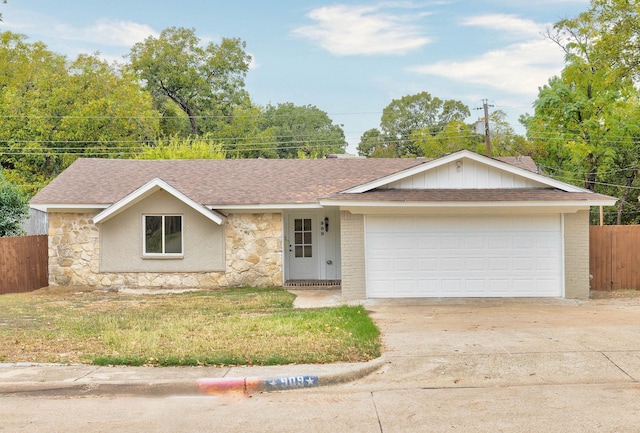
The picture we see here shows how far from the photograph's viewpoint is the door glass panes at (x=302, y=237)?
19.9m

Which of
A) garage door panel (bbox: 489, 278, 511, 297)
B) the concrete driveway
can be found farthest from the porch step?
garage door panel (bbox: 489, 278, 511, 297)

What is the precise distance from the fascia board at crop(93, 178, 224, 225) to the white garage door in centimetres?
472

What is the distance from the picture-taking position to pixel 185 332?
10.6 metres

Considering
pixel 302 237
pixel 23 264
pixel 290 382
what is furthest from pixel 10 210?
pixel 290 382

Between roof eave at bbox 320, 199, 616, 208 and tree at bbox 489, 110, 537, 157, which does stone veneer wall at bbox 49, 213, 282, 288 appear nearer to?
roof eave at bbox 320, 199, 616, 208

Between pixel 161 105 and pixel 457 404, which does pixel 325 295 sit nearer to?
pixel 457 404

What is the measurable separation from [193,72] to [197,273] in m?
37.1

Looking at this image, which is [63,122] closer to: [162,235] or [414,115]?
[162,235]

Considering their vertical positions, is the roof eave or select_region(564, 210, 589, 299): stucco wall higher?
the roof eave

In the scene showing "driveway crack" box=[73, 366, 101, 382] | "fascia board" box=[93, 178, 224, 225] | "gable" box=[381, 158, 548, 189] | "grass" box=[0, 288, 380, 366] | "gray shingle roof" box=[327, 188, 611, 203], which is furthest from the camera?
"fascia board" box=[93, 178, 224, 225]

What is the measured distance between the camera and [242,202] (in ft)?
59.7

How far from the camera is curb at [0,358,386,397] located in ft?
24.5

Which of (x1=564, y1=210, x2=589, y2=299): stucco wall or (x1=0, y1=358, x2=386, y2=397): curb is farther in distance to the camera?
(x1=564, y1=210, x2=589, y2=299): stucco wall

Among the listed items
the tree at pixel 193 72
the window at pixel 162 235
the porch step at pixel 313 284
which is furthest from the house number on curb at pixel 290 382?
the tree at pixel 193 72
